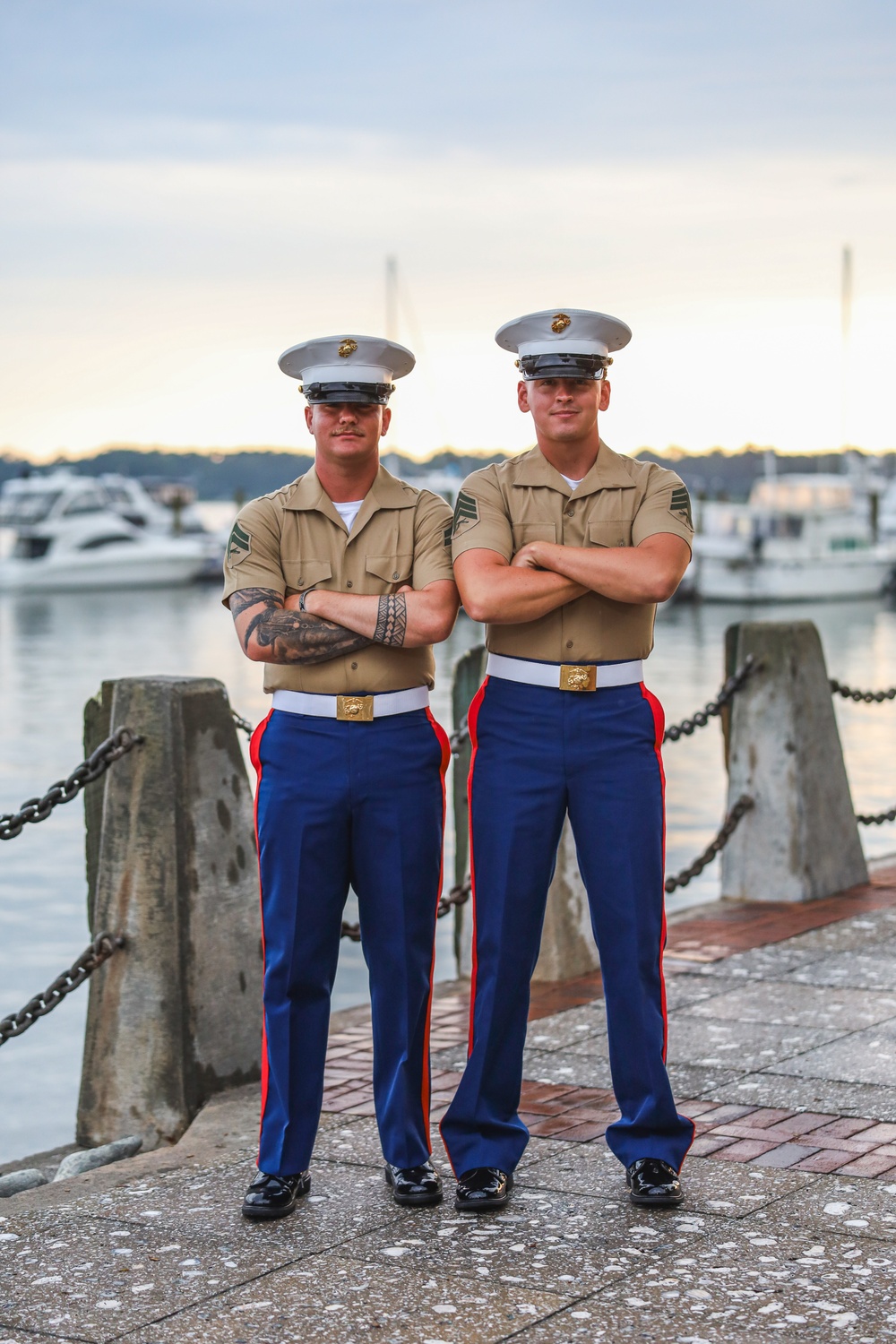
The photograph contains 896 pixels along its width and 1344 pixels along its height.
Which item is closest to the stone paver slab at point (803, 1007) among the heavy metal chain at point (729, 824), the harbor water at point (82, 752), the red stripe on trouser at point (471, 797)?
the heavy metal chain at point (729, 824)

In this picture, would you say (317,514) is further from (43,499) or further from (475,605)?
(43,499)

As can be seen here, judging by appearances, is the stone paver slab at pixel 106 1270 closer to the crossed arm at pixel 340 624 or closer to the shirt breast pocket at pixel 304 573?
the crossed arm at pixel 340 624

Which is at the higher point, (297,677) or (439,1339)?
(297,677)

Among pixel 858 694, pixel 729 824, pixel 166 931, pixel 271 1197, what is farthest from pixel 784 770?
pixel 271 1197

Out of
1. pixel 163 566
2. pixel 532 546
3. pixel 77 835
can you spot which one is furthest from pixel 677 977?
pixel 163 566

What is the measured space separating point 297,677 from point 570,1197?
1.36m

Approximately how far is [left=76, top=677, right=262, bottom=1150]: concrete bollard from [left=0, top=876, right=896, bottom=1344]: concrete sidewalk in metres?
0.17

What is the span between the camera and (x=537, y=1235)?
3.75m

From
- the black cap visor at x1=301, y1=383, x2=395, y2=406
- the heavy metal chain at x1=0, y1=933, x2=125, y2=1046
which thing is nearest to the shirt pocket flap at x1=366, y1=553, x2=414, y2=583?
the black cap visor at x1=301, y1=383, x2=395, y2=406

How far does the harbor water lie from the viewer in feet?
28.5

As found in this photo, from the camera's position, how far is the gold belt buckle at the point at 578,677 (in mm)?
3982

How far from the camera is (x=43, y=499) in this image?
60.6 m

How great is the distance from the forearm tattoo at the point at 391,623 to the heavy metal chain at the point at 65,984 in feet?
4.94

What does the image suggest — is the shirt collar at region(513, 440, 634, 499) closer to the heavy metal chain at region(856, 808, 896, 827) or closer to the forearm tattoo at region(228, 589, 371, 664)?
the forearm tattoo at region(228, 589, 371, 664)
